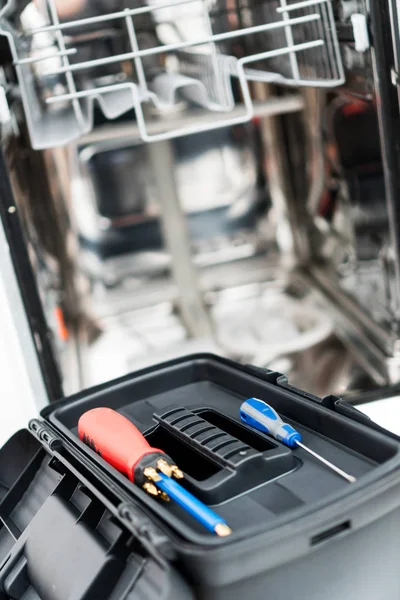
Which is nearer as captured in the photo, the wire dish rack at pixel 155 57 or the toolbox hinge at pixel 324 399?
→ the toolbox hinge at pixel 324 399

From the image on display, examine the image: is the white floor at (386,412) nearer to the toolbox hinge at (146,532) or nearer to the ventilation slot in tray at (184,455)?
the ventilation slot in tray at (184,455)

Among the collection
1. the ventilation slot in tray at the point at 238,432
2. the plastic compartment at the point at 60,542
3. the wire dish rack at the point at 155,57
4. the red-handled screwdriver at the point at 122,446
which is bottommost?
the plastic compartment at the point at 60,542

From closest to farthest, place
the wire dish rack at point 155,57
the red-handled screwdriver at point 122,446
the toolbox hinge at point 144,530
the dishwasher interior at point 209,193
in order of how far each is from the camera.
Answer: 1. the toolbox hinge at point 144,530
2. the red-handled screwdriver at point 122,446
3. the wire dish rack at point 155,57
4. the dishwasher interior at point 209,193

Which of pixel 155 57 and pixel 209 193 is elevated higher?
pixel 155 57

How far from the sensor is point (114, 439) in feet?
2.15

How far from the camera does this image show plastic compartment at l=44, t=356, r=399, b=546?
0.57 metres

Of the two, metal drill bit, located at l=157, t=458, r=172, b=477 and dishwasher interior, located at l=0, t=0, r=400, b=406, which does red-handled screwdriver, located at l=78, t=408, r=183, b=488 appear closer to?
metal drill bit, located at l=157, t=458, r=172, b=477

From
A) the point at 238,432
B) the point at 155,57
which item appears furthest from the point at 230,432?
the point at 155,57

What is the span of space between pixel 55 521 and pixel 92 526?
0.14ft

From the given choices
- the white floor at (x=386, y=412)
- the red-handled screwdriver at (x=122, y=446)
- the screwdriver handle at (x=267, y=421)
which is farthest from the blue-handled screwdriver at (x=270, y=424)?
the white floor at (x=386, y=412)

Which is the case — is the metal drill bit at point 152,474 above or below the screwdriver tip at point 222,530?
above

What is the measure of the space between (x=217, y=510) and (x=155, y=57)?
118cm

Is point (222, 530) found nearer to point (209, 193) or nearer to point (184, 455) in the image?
point (184, 455)

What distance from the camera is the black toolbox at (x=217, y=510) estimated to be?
1.67 feet
